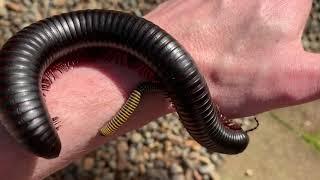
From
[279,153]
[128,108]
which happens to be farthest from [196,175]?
[128,108]

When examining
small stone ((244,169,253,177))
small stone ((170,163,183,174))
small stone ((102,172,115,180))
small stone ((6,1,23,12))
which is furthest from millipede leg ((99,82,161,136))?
small stone ((6,1,23,12))

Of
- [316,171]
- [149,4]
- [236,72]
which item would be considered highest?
[236,72]

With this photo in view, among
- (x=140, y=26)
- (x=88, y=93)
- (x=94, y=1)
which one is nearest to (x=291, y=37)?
(x=140, y=26)

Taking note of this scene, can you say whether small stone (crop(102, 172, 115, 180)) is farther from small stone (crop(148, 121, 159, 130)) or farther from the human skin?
the human skin

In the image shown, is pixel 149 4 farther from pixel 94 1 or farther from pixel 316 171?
pixel 316 171

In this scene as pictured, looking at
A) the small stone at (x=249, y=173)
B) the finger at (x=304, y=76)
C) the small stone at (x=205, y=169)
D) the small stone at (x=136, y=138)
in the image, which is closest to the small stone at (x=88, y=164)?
the small stone at (x=136, y=138)

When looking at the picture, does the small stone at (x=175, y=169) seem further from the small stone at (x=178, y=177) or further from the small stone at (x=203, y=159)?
the small stone at (x=203, y=159)
